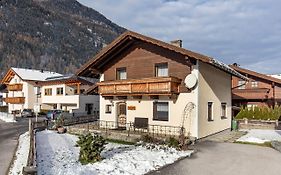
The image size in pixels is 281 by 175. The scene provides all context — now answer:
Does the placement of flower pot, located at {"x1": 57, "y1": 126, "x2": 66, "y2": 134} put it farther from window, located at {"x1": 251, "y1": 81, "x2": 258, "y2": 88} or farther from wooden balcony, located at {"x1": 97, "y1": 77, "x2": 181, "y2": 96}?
window, located at {"x1": 251, "y1": 81, "x2": 258, "y2": 88}

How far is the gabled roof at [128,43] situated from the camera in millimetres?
18172

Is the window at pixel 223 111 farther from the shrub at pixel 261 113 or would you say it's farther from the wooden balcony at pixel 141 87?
the wooden balcony at pixel 141 87

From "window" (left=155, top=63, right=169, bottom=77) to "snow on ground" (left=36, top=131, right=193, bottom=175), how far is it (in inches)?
246

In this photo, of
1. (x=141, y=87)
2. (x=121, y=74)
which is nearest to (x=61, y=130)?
(x=121, y=74)

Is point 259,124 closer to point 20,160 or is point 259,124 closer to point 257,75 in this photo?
point 257,75

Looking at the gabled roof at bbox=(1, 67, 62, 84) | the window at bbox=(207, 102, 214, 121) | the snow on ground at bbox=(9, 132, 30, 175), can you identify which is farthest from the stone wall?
the gabled roof at bbox=(1, 67, 62, 84)

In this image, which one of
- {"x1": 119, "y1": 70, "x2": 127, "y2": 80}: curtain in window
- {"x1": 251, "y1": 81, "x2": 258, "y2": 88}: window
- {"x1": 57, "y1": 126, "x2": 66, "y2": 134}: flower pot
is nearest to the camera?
{"x1": 119, "y1": 70, "x2": 127, "y2": 80}: curtain in window

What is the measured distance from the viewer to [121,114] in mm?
23484

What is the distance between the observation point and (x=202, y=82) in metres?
19.7

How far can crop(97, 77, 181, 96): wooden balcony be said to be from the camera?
1909cm

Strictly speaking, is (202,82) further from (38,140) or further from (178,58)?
(38,140)

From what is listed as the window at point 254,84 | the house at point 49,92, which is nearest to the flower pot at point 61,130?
the house at point 49,92

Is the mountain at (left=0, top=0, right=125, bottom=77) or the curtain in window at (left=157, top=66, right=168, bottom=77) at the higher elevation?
the mountain at (left=0, top=0, right=125, bottom=77)

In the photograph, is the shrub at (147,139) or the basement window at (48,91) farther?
the basement window at (48,91)
